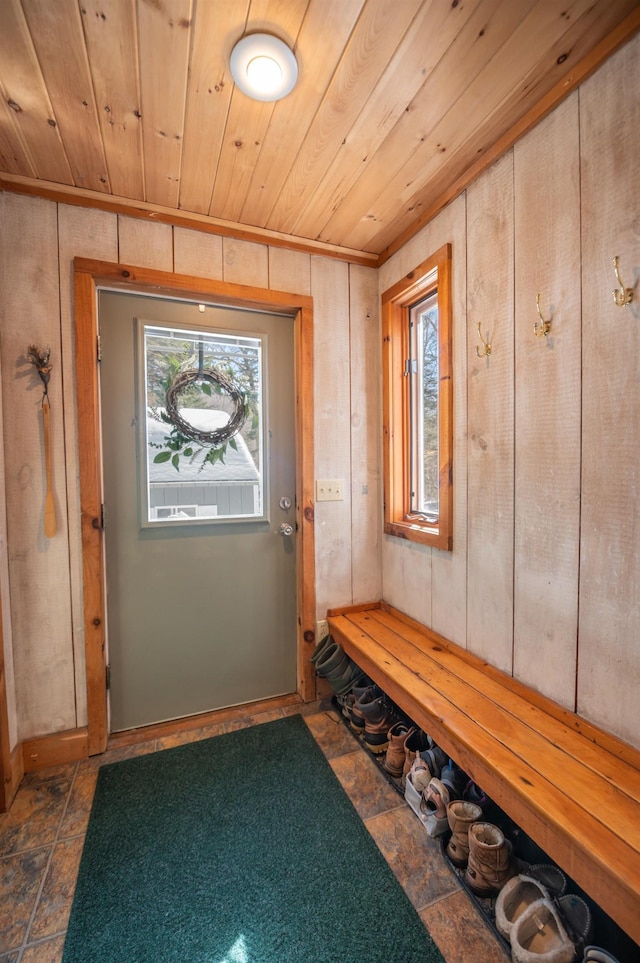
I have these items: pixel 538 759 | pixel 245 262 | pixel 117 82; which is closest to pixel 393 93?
pixel 117 82

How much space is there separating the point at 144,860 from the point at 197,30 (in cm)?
246

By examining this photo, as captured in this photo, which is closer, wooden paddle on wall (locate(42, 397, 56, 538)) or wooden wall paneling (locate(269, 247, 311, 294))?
wooden paddle on wall (locate(42, 397, 56, 538))

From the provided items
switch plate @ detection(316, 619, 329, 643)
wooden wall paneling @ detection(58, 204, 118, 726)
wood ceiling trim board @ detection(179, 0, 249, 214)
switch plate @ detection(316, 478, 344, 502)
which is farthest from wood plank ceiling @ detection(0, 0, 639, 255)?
switch plate @ detection(316, 619, 329, 643)

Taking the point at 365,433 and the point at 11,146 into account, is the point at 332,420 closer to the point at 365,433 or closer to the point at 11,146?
the point at 365,433

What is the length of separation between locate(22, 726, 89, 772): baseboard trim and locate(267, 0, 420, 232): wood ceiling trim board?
8.30 ft

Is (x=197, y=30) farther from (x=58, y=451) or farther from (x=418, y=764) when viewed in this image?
(x=418, y=764)

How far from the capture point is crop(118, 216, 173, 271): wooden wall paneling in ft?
5.79

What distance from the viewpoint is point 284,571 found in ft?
7.08

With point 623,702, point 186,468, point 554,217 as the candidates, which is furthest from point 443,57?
point 623,702

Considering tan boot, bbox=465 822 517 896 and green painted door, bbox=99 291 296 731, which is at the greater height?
green painted door, bbox=99 291 296 731

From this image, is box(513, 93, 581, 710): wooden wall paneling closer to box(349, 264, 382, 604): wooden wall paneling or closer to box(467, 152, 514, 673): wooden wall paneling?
box(467, 152, 514, 673): wooden wall paneling

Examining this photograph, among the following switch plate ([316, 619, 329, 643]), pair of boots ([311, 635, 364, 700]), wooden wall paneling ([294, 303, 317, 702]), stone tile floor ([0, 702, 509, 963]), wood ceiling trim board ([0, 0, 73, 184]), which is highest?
wood ceiling trim board ([0, 0, 73, 184])

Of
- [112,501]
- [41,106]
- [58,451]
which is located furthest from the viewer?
[112,501]

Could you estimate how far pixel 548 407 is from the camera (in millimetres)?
1283
